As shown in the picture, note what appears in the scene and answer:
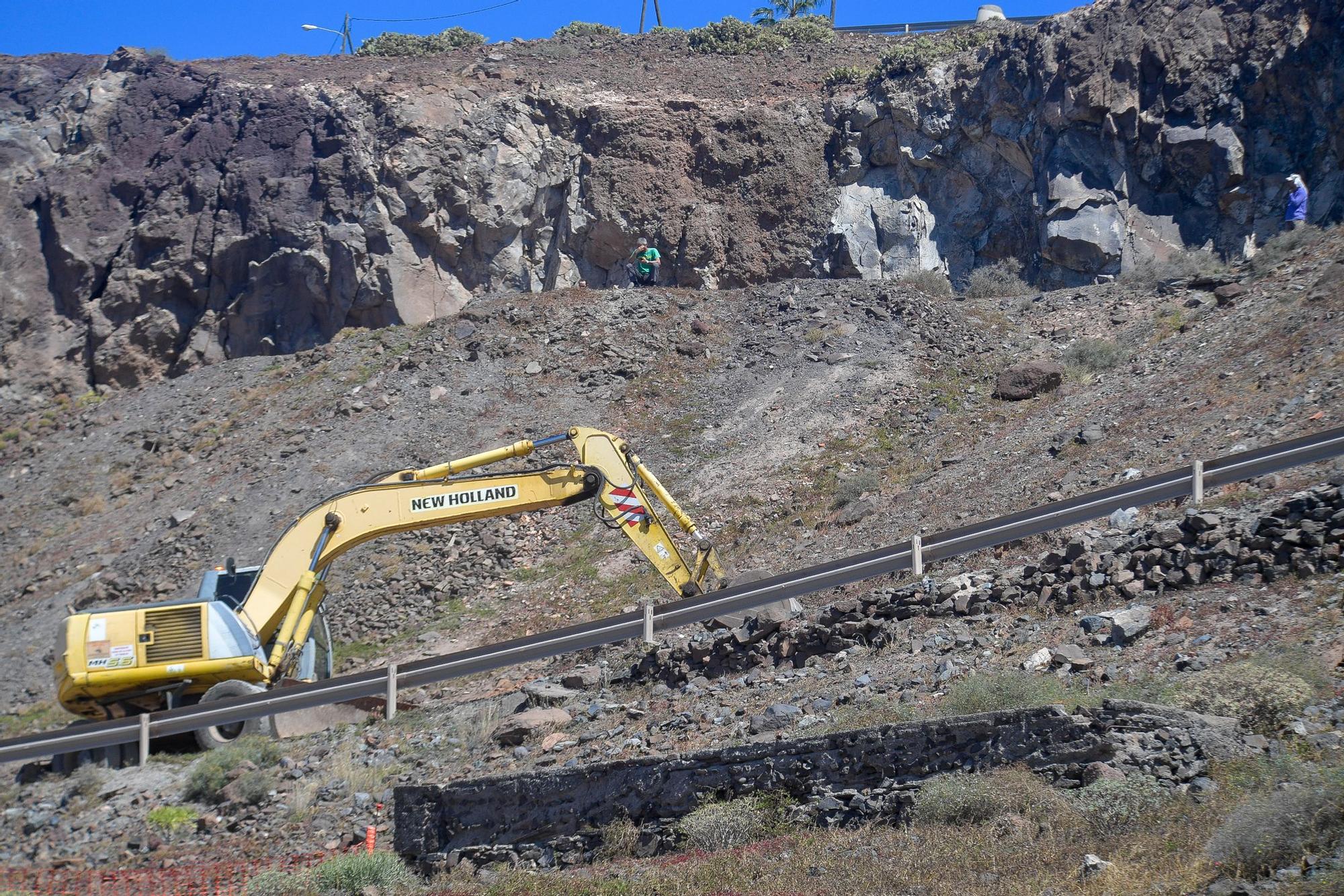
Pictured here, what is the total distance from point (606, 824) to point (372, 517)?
759 cm

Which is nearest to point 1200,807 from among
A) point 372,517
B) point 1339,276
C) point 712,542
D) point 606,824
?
point 606,824

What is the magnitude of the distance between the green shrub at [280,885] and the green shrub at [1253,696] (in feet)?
23.0

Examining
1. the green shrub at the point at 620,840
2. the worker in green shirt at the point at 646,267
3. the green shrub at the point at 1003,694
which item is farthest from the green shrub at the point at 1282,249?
the green shrub at the point at 620,840

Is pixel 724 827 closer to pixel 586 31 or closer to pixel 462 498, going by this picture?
pixel 462 498

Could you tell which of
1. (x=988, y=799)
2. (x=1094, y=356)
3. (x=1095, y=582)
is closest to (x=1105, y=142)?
(x=1094, y=356)

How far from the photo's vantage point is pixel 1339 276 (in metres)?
22.7

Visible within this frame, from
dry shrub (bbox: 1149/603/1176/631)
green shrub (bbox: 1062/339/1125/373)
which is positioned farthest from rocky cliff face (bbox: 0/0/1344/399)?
dry shrub (bbox: 1149/603/1176/631)

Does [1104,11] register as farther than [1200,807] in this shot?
Yes

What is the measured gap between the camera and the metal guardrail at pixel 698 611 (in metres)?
14.6

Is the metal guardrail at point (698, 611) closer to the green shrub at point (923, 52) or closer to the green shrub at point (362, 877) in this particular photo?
the green shrub at point (362, 877)

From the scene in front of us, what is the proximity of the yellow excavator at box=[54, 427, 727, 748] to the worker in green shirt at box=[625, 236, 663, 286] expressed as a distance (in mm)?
18776

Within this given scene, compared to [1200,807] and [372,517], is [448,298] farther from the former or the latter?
[1200,807]

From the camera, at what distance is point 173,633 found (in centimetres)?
1584

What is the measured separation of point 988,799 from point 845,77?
3520 centimetres
